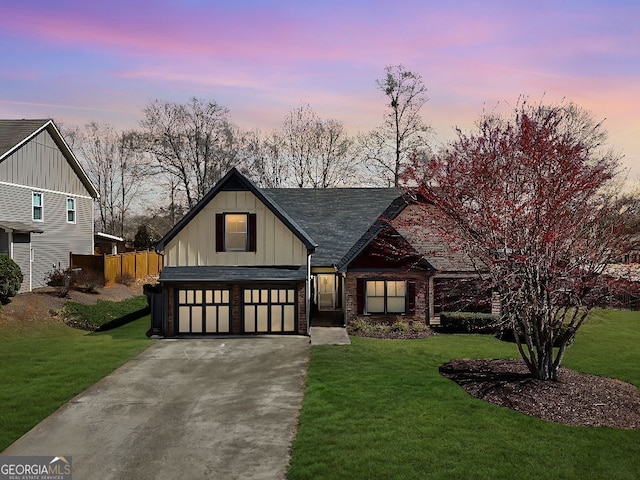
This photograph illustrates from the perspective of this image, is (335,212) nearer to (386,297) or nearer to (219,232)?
(386,297)

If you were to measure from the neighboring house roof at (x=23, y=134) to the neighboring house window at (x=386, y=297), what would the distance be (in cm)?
2181

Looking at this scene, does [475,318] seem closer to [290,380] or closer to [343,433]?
[290,380]

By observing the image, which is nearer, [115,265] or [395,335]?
[395,335]

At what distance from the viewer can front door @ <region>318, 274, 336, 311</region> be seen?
25.6m

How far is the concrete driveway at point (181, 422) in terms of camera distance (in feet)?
26.8

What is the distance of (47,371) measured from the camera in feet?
45.5

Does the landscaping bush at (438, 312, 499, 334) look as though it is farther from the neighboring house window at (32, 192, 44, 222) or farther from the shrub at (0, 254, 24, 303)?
the neighboring house window at (32, 192, 44, 222)

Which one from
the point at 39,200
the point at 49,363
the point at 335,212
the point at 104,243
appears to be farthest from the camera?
the point at 104,243

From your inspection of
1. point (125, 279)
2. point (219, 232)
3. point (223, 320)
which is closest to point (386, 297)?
point (223, 320)

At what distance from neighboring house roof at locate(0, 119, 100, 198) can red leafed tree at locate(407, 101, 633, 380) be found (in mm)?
25337

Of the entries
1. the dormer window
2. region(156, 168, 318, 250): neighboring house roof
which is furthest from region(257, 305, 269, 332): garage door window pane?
region(156, 168, 318, 250): neighboring house roof

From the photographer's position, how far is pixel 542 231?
1202cm

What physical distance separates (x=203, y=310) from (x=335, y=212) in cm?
1032

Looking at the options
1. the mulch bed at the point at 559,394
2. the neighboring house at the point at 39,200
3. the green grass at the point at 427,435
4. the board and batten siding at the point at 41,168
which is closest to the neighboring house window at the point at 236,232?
the green grass at the point at 427,435
